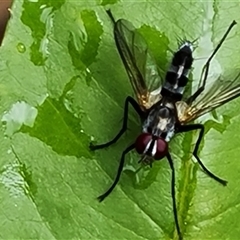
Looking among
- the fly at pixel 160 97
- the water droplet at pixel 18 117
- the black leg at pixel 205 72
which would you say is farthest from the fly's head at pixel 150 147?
the water droplet at pixel 18 117

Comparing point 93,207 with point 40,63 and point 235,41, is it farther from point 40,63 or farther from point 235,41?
point 235,41

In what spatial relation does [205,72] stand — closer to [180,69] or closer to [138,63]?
[180,69]

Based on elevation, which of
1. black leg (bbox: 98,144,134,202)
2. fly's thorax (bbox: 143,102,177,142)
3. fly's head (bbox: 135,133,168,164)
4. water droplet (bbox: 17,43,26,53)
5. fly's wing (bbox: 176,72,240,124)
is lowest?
black leg (bbox: 98,144,134,202)

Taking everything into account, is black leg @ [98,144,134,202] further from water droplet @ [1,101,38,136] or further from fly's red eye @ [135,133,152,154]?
water droplet @ [1,101,38,136]

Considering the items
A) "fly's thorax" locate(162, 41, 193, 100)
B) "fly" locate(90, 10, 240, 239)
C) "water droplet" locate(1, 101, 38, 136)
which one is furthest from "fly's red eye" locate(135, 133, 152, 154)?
"water droplet" locate(1, 101, 38, 136)

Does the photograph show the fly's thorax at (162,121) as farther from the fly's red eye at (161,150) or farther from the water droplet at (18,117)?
the water droplet at (18,117)

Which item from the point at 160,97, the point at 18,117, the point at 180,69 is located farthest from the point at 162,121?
the point at 18,117

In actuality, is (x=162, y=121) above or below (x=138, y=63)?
below
